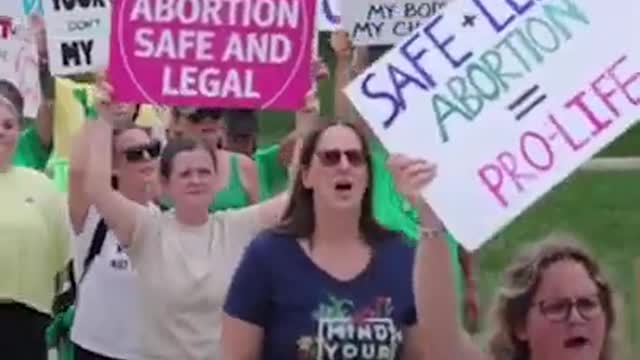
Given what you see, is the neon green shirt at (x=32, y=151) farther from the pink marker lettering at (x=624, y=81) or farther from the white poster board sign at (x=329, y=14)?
the pink marker lettering at (x=624, y=81)

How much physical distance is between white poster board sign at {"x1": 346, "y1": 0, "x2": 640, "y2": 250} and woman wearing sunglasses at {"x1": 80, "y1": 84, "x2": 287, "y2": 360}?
1430 millimetres

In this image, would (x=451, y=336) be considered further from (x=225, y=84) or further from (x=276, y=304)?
(x=225, y=84)

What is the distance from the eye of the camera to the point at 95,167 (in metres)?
7.22

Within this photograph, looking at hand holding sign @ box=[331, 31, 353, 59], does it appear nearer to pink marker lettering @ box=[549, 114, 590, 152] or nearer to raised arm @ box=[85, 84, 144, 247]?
raised arm @ box=[85, 84, 144, 247]

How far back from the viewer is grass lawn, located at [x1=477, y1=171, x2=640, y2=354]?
35.6 feet

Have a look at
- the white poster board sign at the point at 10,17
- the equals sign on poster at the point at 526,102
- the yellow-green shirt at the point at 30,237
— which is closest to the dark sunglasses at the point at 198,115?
the yellow-green shirt at the point at 30,237

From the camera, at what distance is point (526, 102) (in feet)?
18.5

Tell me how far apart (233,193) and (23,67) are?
53.4 inches

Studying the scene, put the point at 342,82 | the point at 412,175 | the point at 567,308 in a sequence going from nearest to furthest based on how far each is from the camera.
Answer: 1. the point at 567,308
2. the point at 412,175
3. the point at 342,82

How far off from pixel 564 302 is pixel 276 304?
51.3 inches

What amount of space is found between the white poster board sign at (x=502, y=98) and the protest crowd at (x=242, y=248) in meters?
→ 0.07

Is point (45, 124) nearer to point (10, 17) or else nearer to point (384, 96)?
point (10, 17)

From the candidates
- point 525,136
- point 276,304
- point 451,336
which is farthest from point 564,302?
point 276,304

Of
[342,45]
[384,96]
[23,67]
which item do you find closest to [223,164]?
[23,67]
